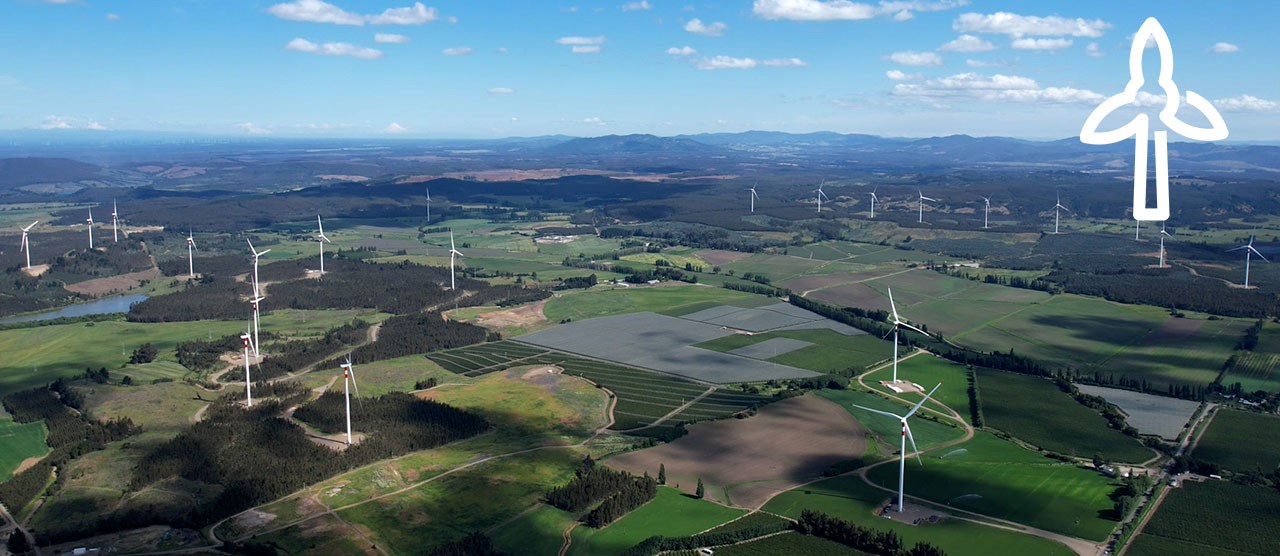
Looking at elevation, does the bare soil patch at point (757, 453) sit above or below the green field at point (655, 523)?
above

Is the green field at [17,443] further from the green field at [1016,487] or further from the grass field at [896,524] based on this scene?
the green field at [1016,487]

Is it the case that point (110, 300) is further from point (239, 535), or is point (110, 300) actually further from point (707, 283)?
point (239, 535)

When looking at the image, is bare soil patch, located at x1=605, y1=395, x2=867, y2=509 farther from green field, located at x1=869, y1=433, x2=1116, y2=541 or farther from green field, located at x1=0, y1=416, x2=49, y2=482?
green field, located at x1=0, y1=416, x2=49, y2=482

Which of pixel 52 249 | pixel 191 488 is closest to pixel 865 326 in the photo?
pixel 191 488

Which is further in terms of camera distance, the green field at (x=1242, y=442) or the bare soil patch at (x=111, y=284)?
the bare soil patch at (x=111, y=284)

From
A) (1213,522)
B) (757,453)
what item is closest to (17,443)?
(757,453)

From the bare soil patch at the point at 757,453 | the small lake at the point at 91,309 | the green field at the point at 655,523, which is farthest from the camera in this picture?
the small lake at the point at 91,309

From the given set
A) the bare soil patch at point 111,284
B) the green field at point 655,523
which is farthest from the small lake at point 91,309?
the green field at point 655,523
